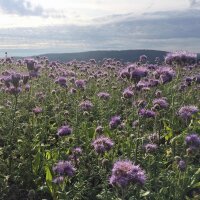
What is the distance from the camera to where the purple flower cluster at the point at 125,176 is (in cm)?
517

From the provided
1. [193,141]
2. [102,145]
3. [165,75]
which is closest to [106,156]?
[102,145]

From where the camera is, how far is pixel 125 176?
5.22 metres

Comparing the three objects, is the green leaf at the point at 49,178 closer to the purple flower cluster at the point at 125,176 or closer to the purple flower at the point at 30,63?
the purple flower cluster at the point at 125,176

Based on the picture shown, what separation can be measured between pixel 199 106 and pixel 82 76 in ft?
22.8

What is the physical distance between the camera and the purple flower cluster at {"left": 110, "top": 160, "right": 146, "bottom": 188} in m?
5.17

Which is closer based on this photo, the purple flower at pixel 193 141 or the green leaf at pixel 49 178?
the purple flower at pixel 193 141

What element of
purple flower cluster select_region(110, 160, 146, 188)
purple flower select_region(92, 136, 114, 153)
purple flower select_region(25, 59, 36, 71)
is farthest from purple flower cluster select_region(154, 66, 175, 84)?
purple flower cluster select_region(110, 160, 146, 188)

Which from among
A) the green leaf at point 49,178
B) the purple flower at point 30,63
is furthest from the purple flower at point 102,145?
the purple flower at point 30,63

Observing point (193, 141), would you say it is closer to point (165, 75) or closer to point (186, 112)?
point (186, 112)

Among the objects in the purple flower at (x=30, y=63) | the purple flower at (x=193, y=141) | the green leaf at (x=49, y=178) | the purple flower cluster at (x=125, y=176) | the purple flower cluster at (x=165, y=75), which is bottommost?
the green leaf at (x=49, y=178)

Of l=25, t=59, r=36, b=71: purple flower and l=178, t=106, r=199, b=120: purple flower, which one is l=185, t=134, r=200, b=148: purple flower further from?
l=25, t=59, r=36, b=71: purple flower

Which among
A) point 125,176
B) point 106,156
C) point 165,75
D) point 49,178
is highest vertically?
point 165,75

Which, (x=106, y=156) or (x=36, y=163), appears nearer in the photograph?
(x=106, y=156)

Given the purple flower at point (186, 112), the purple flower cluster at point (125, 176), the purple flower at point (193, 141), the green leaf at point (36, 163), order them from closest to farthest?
the purple flower cluster at point (125, 176) → the purple flower at point (193, 141) → the green leaf at point (36, 163) → the purple flower at point (186, 112)
